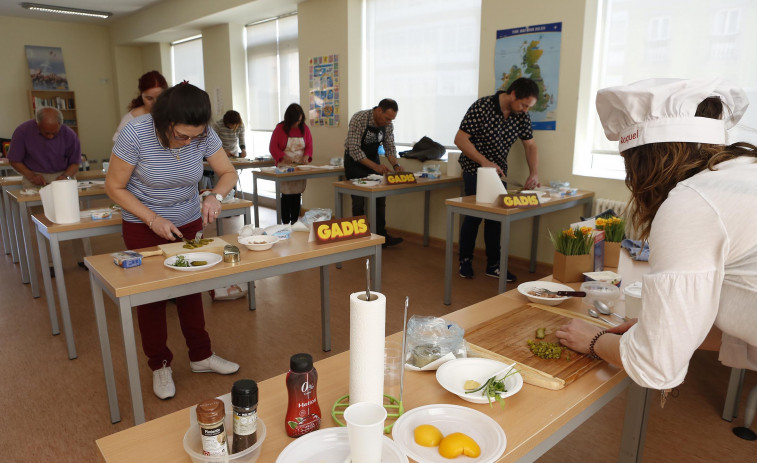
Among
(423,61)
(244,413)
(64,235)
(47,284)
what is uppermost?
(423,61)

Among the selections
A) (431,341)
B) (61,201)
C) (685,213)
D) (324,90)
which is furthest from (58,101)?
(685,213)

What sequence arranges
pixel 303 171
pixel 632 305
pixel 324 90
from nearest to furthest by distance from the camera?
pixel 632 305
pixel 303 171
pixel 324 90

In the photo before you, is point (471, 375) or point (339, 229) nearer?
point (471, 375)

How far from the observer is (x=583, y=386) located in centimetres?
109

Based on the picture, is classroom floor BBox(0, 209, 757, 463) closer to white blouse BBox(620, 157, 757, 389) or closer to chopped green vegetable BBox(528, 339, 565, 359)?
chopped green vegetable BBox(528, 339, 565, 359)

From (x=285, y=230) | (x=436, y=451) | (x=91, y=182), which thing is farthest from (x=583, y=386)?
(x=91, y=182)

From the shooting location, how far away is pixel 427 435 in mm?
899

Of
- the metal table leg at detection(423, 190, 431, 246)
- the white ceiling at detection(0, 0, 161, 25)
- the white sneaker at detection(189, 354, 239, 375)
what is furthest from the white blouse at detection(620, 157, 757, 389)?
the white ceiling at detection(0, 0, 161, 25)

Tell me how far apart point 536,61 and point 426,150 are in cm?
141

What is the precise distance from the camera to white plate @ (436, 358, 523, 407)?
1018 millimetres

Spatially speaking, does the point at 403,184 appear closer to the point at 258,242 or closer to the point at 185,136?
the point at 258,242

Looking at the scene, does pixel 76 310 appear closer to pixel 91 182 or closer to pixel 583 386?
pixel 91 182

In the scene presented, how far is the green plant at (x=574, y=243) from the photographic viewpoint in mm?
1792

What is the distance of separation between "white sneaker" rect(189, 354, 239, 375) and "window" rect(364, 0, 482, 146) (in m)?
3.17
